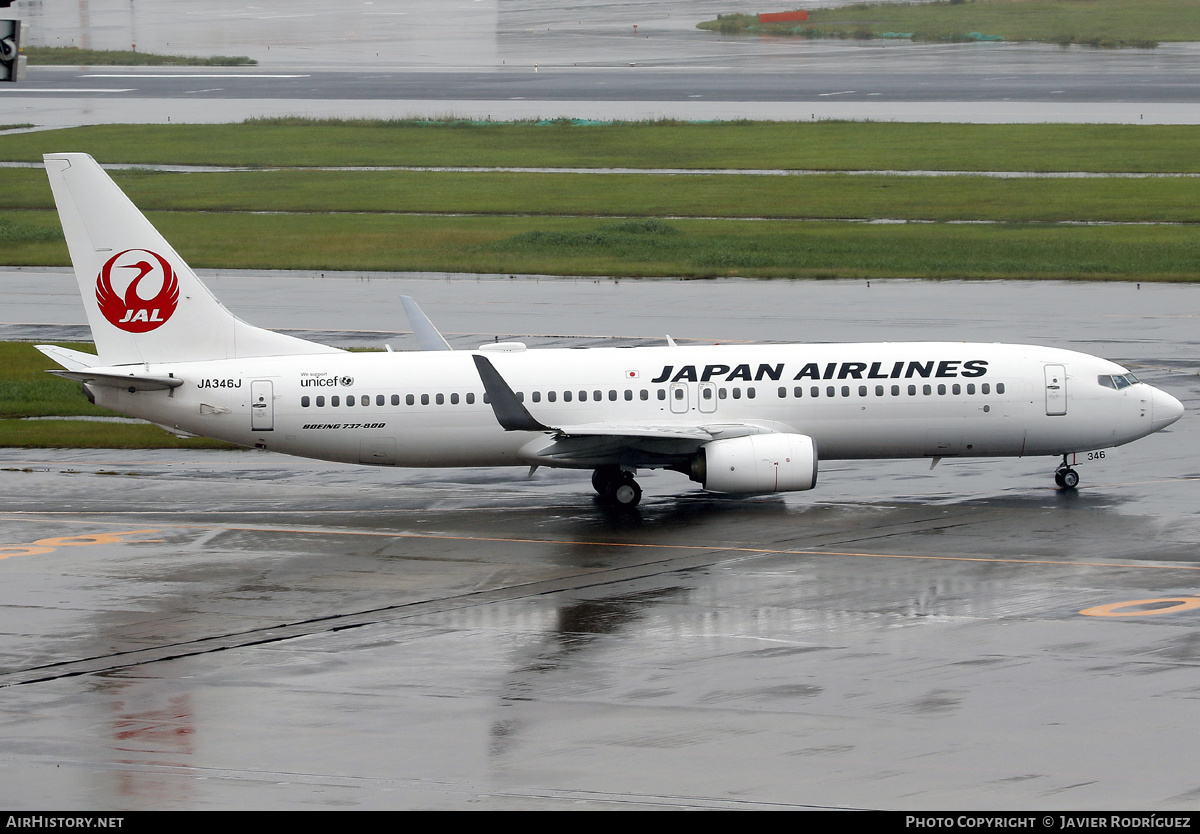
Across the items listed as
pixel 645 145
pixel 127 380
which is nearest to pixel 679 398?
pixel 127 380

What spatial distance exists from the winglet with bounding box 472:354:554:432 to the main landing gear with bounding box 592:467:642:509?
3.37 metres

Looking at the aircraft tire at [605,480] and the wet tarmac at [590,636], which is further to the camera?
the aircraft tire at [605,480]

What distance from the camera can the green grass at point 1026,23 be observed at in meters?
173

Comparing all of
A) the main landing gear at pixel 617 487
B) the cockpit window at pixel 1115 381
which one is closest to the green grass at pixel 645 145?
the cockpit window at pixel 1115 381

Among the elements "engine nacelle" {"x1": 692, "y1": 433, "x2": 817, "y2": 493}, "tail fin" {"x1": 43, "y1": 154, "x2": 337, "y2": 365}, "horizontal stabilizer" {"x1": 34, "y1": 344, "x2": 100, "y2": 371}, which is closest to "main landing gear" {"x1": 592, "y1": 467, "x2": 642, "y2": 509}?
"engine nacelle" {"x1": 692, "y1": 433, "x2": 817, "y2": 493}

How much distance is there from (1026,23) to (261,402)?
156m

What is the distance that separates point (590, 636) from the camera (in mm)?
32844

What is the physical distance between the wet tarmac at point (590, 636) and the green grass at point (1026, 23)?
414ft

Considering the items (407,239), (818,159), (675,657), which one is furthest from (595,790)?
(818,159)

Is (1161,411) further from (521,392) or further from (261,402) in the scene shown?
(261,402)

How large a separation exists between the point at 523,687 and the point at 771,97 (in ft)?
→ 371

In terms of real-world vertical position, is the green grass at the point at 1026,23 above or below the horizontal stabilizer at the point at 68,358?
above

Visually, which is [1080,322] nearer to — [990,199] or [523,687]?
[990,199]

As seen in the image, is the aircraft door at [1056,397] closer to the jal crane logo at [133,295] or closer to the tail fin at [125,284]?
the tail fin at [125,284]
